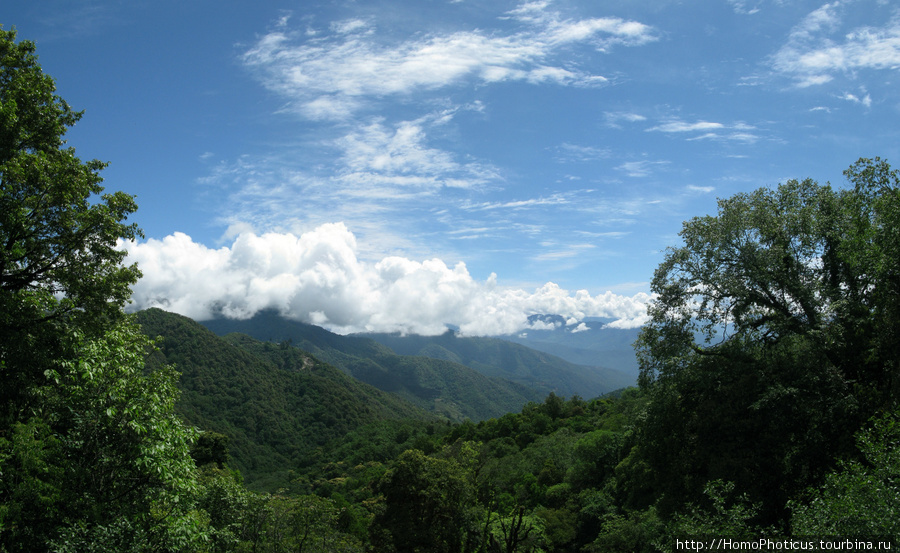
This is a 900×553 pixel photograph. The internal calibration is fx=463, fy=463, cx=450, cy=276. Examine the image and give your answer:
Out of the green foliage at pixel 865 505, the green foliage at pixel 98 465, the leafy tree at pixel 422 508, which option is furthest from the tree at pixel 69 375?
the leafy tree at pixel 422 508

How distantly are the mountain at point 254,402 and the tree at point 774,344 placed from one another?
4622 inches

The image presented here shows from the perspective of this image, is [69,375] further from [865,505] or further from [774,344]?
[774,344]

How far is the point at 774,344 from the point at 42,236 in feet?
74.7

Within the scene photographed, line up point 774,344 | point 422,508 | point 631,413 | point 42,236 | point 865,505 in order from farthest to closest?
point 422,508 → point 631,413 → point 774,344 → point 42,236 → point 865,505

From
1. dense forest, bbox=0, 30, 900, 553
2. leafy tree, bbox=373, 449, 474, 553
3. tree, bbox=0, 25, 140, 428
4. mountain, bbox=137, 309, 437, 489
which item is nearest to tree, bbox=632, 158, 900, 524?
dense forest, bbox=0, 30, 900, 553

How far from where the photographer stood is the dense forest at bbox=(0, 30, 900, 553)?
9.09m

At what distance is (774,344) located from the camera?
16.8 metres

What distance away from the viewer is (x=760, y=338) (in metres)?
17.3

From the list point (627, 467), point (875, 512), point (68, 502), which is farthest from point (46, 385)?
point (627, 467)

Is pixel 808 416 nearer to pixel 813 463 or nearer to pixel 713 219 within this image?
pixel 813 463

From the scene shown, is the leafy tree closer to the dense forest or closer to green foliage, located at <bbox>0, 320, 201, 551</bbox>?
the dense forest

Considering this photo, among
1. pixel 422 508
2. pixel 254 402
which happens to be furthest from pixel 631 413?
pixel 254 402

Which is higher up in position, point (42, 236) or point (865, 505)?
point (42, 236)

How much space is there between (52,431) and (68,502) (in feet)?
4.78
